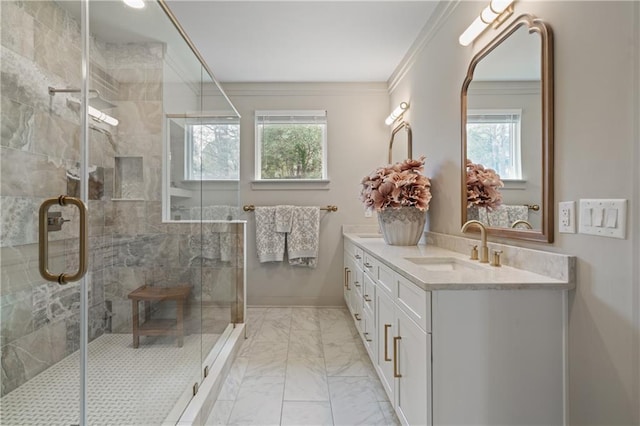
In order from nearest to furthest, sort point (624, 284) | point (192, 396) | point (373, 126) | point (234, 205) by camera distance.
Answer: point (624, 284)
point (192, 396)
point (234, 205)
point (373, 126)

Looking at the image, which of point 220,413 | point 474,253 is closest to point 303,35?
point 474,253

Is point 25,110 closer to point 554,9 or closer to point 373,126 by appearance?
point 554,9

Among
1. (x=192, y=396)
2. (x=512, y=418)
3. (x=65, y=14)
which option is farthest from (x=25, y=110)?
(x=512, y=418)

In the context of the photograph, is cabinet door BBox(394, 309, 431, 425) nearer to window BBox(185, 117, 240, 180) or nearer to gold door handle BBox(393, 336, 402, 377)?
gold door handle BBox(393, 336, 402, 377)

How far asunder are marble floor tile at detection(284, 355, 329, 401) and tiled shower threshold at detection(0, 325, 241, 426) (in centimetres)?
47

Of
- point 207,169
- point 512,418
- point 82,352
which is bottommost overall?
point 512,418

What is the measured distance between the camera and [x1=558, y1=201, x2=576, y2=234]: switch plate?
109 centimetres

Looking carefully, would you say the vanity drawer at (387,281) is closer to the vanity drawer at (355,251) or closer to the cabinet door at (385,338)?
the cabinet door at (385,338)

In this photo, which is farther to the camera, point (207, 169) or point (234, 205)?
point (234, 205)

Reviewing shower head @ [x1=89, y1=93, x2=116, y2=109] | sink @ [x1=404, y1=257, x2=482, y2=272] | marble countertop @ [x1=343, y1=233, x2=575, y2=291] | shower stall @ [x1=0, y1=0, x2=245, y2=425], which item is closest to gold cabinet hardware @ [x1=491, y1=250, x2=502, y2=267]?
marble countertop @ [x1=343, y1=233, x2=575, y2=291]

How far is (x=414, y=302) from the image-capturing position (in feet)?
3.92

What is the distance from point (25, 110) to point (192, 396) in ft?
5.65

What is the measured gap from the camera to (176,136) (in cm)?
218

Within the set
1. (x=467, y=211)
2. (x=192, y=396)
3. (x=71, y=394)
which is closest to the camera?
(x=71, y=394)
